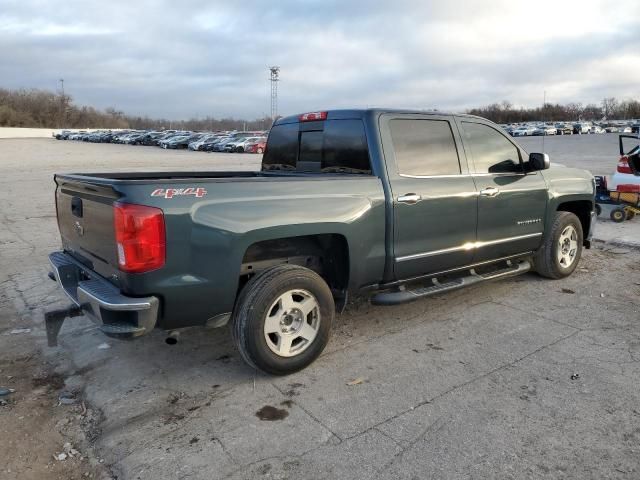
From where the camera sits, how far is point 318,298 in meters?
3.93

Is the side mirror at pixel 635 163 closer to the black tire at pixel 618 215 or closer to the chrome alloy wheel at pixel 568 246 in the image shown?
the black tire at pixel 618 215

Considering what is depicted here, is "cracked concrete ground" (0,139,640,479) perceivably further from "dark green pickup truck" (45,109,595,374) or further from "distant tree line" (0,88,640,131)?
"distant tree line" (0,88,640,131)

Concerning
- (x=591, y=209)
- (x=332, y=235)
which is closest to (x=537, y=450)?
(x=332, y=235)

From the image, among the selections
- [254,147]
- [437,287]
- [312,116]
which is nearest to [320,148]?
[312,116]

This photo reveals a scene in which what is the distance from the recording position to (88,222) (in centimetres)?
376

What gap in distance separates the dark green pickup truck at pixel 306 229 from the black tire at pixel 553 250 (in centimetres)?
5

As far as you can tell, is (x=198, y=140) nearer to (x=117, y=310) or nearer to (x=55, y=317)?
(x=55, y=317)

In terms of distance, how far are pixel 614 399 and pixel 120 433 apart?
3199mm

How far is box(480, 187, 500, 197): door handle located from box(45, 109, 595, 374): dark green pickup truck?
0.01 metres

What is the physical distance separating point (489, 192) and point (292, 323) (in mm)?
2415

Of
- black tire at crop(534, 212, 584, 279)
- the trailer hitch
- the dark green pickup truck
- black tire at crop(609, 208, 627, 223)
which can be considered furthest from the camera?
black tire at crop(609, 208, 627, 223)

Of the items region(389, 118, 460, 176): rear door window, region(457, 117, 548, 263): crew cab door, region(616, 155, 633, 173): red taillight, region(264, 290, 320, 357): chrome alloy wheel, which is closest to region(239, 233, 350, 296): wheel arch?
region(264, 290, 320, 357): chrome alloy wheel

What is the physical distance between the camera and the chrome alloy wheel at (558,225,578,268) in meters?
6.14

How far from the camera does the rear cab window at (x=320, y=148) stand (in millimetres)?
4445
